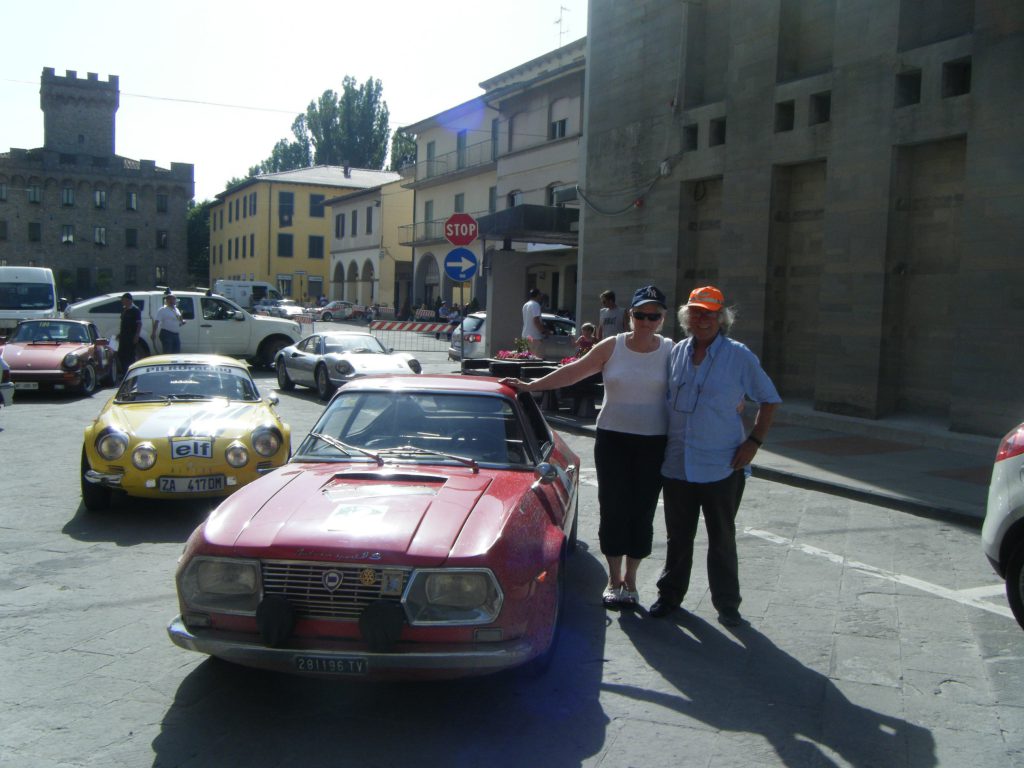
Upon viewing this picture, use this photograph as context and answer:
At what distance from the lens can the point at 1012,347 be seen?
1048cm

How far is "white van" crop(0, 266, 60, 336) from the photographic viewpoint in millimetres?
22034

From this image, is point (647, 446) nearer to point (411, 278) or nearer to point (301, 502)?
point (301, 502)

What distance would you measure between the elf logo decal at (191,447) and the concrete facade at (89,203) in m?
73.1

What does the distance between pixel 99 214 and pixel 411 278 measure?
36.5m

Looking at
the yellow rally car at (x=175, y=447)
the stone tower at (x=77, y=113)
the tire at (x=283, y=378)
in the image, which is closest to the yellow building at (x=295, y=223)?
the stone tower at (x=77, y=113)

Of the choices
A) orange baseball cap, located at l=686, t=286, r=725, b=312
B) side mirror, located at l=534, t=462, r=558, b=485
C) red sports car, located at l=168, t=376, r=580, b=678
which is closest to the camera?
red sports car, located at l=168, t=376, r=580, b=678

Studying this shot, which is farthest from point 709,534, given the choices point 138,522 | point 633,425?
point 138,522

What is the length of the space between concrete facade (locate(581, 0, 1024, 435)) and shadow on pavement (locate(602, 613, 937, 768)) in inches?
298

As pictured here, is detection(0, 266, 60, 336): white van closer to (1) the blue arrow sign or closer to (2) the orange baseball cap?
(1) the blue arrow sign

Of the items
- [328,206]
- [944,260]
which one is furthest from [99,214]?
[944,260]

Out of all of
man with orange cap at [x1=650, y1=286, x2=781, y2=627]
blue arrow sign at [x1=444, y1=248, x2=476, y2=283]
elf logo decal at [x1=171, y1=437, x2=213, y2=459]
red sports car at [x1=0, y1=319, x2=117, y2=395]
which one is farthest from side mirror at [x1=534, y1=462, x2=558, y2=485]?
red sports car at [x1=0, y1=319, x2=117, y2=395]

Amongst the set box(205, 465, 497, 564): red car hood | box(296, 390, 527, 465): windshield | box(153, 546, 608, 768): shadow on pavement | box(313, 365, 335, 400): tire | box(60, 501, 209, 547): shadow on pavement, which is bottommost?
box(60, 501, 209, 547): shadow on pavement

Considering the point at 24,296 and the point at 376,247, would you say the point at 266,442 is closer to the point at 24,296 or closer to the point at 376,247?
the point at 24,296

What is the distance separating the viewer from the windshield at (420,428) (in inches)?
193
